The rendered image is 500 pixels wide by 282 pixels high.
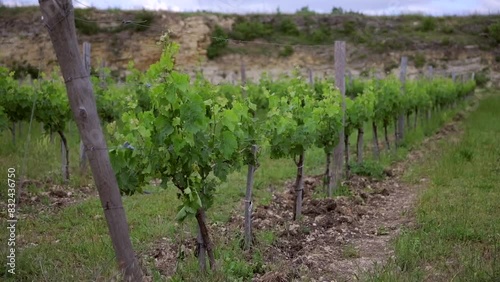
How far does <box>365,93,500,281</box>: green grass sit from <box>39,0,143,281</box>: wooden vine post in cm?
201

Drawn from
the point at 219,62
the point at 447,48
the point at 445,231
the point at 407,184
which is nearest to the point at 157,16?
the point at 219,62

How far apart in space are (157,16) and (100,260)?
108ft

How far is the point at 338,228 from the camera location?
6594 mm

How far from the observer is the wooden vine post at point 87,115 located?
357 centimetres

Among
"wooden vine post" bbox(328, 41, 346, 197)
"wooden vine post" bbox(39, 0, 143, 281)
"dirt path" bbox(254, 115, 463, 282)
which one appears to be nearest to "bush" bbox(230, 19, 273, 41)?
"dirt path" bbox(254, 115, 463, 282)

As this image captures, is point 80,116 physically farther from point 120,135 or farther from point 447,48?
point 447,48

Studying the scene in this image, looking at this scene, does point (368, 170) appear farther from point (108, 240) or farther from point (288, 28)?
point (288, 28)

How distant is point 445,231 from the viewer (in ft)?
19.4

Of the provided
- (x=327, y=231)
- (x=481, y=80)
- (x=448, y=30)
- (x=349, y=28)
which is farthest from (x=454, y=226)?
(x=448, y=30)

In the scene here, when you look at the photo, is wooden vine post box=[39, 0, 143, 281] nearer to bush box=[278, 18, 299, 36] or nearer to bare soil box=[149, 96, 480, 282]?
bare soil box=[149, 96, 480, 282]

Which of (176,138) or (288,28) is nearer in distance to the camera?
(176,138)

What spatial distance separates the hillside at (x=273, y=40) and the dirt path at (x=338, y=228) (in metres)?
22.9

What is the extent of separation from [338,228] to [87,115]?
A: 3830mm

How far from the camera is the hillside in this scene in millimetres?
33562
